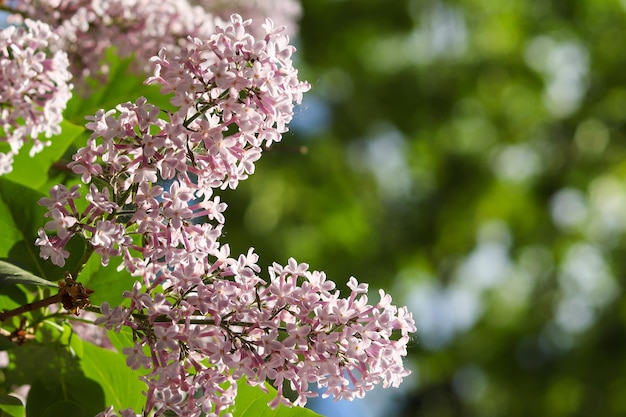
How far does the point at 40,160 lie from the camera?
85 centimetres

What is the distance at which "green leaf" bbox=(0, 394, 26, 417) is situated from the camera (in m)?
0.60

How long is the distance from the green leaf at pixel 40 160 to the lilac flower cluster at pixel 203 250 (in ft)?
1.05

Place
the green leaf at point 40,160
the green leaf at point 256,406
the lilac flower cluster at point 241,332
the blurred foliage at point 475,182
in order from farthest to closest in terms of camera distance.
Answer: the blurred foliage at point 475,182
the green leaf at point 40,160
the green leaf at point 256,406
the lilac flower cluster at point 241,332

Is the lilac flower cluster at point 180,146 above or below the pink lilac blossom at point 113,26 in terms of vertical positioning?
below

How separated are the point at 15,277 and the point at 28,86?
0.22 m

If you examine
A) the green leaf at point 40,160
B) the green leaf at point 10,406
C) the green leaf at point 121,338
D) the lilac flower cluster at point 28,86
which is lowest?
the green leaf at point 10,406

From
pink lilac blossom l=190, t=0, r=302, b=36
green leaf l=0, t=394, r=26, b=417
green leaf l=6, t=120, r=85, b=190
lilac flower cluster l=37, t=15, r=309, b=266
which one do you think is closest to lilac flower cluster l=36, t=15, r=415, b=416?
lilac flower cluster l=37, t=15, r=309, b=266

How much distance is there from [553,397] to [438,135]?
2692 millimetres

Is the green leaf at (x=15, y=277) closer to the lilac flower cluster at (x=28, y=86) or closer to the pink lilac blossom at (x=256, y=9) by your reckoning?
the lilac flower cluster at (x=28, y=86)

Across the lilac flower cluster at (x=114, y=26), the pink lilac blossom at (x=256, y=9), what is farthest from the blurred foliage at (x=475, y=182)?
the lilac flower cluster at (x=114, y=26)

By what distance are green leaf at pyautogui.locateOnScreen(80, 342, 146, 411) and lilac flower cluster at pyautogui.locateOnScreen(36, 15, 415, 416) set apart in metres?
0.14

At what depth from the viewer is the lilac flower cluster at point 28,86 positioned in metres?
0.70

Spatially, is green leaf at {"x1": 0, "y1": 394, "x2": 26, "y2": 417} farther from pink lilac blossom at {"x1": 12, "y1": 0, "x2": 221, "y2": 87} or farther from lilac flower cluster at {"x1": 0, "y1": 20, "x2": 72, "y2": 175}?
pink lilac blossom at {"x1": 12, "y1": 0, "x2": 221, "y2": 87}

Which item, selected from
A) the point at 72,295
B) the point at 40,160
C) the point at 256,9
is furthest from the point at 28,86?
the point at 256,9
